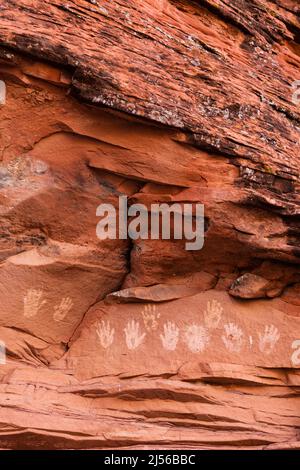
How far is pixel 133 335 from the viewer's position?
895 centimetres

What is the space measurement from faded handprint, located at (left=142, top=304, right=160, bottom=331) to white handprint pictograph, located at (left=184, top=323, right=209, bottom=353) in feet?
1.64

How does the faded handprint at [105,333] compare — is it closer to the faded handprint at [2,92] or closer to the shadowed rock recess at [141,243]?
the shadowed rock recess at [141,243]

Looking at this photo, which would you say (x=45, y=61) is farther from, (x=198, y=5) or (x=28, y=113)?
(x=198, y=5)

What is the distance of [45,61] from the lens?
812 centimetres

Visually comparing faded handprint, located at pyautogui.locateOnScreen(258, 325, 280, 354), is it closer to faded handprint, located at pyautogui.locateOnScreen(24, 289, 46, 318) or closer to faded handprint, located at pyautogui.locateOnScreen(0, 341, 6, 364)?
faded handprint, located at pyautogui.locateOnScreen(24, 289, 46, 318)

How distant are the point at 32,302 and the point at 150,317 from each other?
1830mm

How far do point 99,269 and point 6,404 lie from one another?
8.28 feet

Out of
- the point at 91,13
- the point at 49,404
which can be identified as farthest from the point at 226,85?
the point at 49,404

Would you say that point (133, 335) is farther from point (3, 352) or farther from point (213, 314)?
point (3, 352)

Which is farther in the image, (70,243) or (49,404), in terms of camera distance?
(70,243)

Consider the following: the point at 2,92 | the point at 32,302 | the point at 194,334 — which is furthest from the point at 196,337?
the point at 2,92

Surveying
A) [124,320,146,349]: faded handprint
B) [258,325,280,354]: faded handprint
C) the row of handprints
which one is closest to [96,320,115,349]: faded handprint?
the row of handprints

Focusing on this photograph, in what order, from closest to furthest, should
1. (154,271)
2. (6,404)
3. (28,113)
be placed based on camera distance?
(6,404) < (28,113) < (154,271)

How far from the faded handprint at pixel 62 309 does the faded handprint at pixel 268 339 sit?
3.02m
